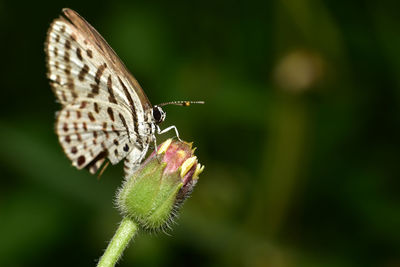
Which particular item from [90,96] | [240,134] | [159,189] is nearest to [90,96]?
[90,96]

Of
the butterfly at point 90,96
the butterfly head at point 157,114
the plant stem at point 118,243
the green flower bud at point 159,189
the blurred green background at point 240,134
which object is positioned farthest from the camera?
the blurred green background at point 240,134

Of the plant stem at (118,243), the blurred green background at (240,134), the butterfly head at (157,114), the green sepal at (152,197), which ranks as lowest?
the blurred green background at (240,134)

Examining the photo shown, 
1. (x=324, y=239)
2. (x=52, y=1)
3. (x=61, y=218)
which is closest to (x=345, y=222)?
(x=324, y=239)

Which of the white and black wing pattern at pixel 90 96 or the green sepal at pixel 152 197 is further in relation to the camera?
the white and black wing pattern at pixel 90 96

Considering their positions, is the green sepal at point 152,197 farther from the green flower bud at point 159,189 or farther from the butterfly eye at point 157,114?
the butterfly eye at point 157,114

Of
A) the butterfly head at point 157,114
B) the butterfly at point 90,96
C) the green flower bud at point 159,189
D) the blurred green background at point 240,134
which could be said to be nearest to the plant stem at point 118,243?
the green flower bud at point 159,189

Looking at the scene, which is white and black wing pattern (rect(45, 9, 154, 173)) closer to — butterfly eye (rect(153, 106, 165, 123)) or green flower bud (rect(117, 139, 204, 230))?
butterfly eye (rect(153, 106, 165, 123))

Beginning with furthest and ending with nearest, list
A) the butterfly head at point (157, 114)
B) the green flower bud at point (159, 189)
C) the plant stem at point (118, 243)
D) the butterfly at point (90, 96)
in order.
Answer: the butterfly head at point (157, 114) → the butterfly at point (90, 96) → the green flower bud at point (159, 189) → the plant stem at point (118, 243)

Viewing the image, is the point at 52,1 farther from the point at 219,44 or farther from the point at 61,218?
the point at 61,218
